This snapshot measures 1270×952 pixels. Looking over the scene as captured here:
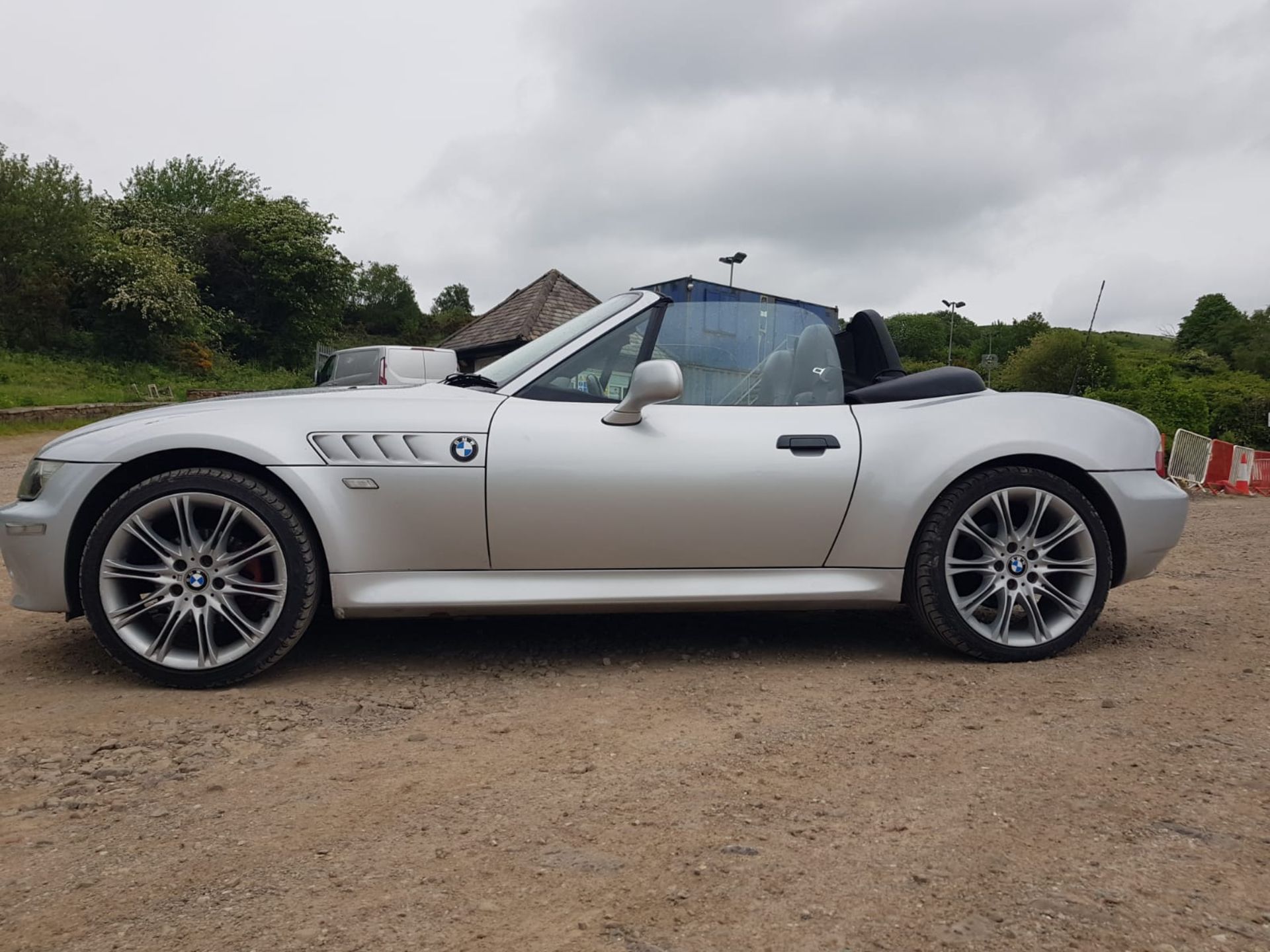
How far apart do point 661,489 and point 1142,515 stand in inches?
77.5

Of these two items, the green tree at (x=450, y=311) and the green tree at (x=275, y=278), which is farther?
the green tree at (x=450, y=311)

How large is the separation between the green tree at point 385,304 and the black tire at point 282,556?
3318 inches

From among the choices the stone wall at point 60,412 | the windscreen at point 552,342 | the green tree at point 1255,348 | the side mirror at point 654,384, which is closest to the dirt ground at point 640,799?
the side mirror at point 654,384

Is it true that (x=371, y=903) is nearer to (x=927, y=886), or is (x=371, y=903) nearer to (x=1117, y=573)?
(x=927, y=886)

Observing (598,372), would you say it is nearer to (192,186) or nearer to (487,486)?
(487,486)

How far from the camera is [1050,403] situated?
A: 374cm

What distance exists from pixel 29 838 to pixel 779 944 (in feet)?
5.45

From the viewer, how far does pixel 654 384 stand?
3201 mm

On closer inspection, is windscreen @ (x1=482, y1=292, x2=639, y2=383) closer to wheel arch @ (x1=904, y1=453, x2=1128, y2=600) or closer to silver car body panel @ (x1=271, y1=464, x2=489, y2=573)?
silver car body panel @ (x1=271, y1=464, x2=489, y2=573)

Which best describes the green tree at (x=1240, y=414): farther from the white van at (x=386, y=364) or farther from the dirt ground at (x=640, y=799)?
the dirt ground at (x=640, y=799)

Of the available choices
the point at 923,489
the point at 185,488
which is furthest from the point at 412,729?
the point at 923,489

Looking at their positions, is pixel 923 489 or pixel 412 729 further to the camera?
pixel 923 489

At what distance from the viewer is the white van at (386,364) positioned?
12547mm

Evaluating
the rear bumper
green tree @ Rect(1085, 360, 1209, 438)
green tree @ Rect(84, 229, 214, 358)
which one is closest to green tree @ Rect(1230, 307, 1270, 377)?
green tree @ Rect(1085, 360, 1209, 438)
